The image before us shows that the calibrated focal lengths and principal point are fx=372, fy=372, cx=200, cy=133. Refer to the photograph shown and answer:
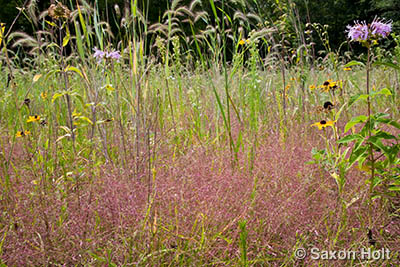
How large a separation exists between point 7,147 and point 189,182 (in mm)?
1125

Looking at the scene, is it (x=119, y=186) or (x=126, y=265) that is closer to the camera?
(x=126, y=265)

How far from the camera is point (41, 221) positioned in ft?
3.79

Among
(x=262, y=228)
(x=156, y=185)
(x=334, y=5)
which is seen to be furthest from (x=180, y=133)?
(x=334, y=5)

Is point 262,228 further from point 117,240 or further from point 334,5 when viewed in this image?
point 334,5

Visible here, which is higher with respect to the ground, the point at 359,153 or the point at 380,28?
the point at 380,28

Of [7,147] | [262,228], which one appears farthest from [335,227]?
[7,147]

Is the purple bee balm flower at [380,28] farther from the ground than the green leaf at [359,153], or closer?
farther from the ground

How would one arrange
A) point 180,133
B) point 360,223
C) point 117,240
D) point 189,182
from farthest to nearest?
point 180,133, point 189,182, point 360,223, point 117,240

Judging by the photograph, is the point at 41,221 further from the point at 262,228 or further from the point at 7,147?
the point at 7,147

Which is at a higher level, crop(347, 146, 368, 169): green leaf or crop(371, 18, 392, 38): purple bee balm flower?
crop(371, 18, 392, 38): purple bee balm flower

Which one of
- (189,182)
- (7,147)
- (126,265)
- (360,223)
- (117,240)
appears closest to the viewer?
(126,265)

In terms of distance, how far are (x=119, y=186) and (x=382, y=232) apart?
34.2 inches

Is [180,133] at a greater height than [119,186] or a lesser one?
lesser

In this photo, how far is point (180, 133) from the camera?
2172 millimetres
